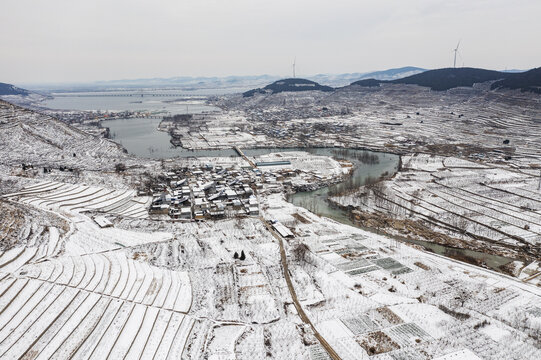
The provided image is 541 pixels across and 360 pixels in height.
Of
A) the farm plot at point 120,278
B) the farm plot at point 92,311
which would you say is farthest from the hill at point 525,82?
the farm plot at point 92,311

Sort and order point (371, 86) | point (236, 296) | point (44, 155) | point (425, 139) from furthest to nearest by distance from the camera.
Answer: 1. point (371, 86)
2. point (425, 139)
3. point (44, 155)
4. point (236, 296)

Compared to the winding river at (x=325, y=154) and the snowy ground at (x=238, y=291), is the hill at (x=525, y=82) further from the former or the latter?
the snowy ground at (x=238, y=291)

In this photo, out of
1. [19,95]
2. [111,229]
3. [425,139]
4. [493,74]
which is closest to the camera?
[111,229]

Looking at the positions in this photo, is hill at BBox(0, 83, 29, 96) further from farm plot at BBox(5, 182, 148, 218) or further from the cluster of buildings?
the cluster of buildings

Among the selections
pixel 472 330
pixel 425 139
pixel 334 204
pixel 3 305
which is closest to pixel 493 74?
pixel 425 139

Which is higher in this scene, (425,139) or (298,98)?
(298,98)

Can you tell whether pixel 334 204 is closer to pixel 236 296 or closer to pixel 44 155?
pixel 236 296
